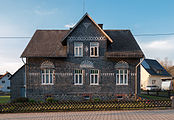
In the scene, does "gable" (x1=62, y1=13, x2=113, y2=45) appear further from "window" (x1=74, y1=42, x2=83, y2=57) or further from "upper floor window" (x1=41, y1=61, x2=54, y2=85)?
"upper floor window" (x1=41, y1=61, x2=54, y2=85)

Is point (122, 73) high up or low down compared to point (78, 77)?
up

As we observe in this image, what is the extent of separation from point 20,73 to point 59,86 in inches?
388

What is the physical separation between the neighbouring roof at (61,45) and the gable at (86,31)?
46 centimetres

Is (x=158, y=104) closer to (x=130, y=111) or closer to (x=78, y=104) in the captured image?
(x=130, y=111)

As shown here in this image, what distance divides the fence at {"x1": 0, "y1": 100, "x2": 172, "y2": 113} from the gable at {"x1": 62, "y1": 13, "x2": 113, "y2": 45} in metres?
8.36

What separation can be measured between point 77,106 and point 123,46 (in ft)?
32.8

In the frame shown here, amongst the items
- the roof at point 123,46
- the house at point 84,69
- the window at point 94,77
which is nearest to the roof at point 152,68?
the roof at point 123,46

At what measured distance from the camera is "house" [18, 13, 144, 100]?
18.4 meters

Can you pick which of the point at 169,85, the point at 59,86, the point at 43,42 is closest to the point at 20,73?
the point at 43,42

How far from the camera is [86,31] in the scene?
1872cm

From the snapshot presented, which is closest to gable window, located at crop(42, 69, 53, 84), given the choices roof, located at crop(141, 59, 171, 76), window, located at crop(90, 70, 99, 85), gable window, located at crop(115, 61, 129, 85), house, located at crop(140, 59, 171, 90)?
window, located at crop(90, 70, 99, 85)

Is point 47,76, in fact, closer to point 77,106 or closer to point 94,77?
point 94,77

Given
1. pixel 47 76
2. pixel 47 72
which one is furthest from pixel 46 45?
pixel 47 76

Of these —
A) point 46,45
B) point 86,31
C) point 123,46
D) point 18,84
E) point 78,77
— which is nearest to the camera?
point 78,77
